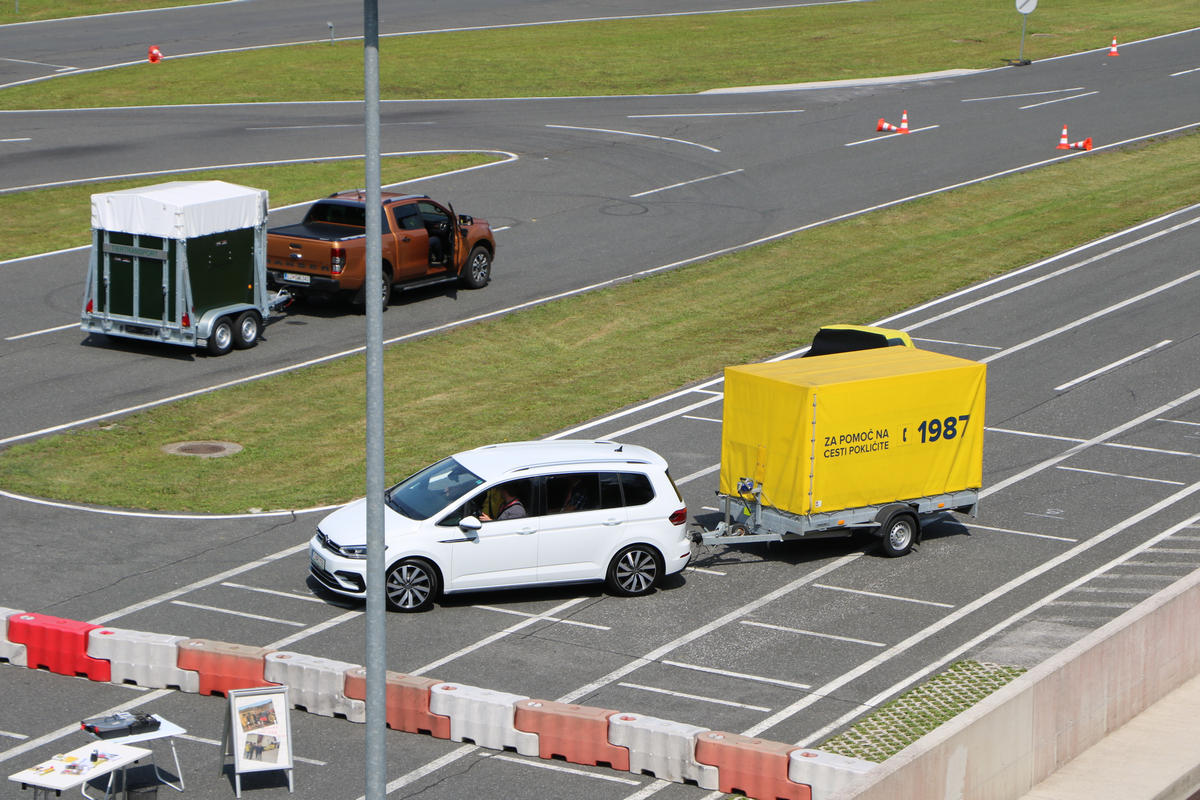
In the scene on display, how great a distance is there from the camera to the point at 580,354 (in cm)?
2830

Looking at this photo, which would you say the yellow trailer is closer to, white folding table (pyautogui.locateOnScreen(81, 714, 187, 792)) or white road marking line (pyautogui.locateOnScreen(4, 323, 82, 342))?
white folding table (pyautogui.locateOnScreen(81, 714, 187, 792))

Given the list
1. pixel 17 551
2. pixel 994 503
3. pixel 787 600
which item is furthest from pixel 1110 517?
pixel 17 551

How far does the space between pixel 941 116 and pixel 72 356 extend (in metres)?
29.5

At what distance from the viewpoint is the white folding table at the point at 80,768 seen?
38.9ft

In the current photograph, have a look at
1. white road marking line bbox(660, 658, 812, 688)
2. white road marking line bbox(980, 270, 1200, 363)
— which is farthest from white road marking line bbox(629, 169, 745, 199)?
white road marking line bbox(660, 658, 812, 688)

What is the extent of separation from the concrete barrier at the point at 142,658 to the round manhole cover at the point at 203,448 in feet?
25.3

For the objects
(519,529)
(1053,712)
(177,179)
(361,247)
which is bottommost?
(1053,712)

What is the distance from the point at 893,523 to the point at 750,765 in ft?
22.5

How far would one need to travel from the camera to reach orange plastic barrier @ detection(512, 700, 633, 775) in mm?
13469

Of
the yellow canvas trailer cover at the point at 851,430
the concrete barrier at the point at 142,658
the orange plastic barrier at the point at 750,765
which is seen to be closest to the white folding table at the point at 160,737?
the concrete barrier at the point at 142,658

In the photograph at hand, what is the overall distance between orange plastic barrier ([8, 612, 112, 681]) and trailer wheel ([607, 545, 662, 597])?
5794mm

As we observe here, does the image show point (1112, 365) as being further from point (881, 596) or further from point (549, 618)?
point (549, 618)

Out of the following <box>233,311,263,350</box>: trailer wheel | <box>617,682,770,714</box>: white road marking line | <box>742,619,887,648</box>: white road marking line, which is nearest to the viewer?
<box>617,682,770,714</box>: white road marking line

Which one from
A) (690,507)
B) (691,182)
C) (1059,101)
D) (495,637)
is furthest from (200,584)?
(1059,101)
